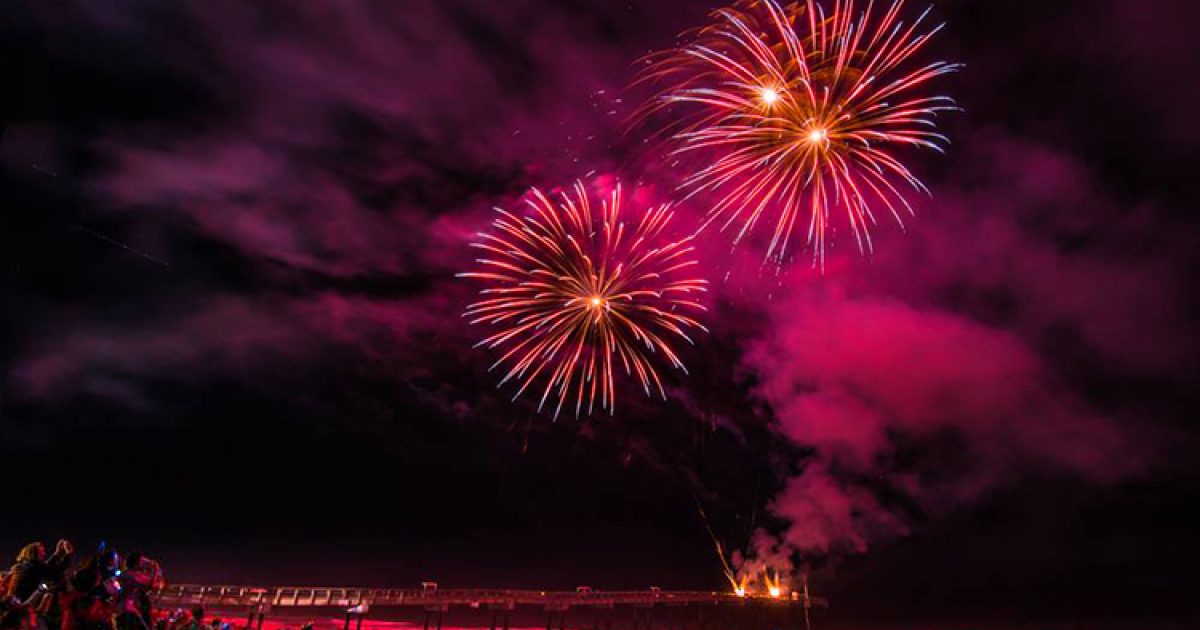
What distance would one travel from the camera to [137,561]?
748 cm

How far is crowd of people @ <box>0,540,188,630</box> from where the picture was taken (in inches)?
264

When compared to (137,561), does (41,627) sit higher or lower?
lower

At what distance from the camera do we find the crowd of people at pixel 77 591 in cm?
671

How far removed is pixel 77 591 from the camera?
6.71 meters

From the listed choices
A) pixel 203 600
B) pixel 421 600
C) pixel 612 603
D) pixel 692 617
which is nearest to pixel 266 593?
pixel 203 600

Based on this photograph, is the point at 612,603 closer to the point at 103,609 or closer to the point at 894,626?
the point at 103,609

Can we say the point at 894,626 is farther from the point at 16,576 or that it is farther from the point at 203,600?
the point at 16,576

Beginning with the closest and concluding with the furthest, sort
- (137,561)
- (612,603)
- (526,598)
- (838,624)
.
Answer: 1. (137,561)
2. (526,598)
3. (612,603)
4. (838,624)

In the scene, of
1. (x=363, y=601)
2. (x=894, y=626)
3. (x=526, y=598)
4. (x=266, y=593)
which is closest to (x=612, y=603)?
(x=526, y=598)

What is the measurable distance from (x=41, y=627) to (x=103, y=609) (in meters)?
0.63

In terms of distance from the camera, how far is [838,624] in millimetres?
161625

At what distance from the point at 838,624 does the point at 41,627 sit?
18081 cm

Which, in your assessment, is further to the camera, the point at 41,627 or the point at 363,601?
the point at 363,601

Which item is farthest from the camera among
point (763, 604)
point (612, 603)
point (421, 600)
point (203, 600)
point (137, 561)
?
point (763, 604)
